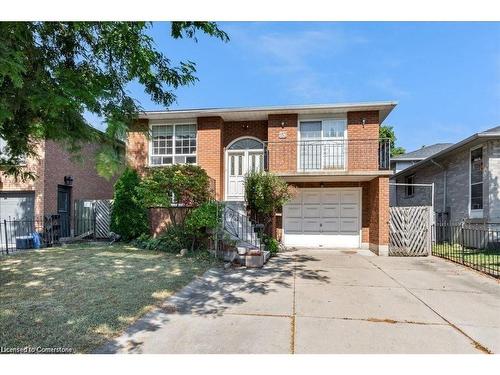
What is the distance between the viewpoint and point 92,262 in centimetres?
860

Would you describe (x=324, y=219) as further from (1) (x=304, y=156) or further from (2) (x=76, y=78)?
(2) (x=76, y=78)

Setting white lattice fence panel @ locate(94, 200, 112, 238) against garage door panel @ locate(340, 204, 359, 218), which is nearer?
garage door panel @ locate(340, 204, 359, 218)

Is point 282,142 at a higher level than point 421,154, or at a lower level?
lower

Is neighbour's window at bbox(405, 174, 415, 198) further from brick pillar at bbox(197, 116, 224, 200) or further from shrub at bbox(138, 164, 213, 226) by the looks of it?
shrub at bbox(138, 164, 213, 226)

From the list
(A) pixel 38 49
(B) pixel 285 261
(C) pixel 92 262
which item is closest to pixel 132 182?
(C) pixel 92 262

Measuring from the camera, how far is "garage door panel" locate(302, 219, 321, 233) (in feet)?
45.5

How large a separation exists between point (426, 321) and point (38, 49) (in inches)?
257

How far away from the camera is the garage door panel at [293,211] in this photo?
13930 mm

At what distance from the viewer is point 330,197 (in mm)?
13797

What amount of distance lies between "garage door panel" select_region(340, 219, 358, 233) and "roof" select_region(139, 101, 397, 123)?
14.3 ft

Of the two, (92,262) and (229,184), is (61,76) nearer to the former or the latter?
(92,262)

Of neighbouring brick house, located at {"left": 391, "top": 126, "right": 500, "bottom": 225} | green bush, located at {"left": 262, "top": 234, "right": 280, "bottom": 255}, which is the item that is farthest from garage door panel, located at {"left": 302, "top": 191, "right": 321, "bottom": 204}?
neighbouring brick house, located at {"left": 391, "top": 126, "right": 500, "bottom": 225}

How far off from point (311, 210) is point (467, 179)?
6564 millimetres

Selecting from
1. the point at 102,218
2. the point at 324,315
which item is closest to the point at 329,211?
the point at 324,315
